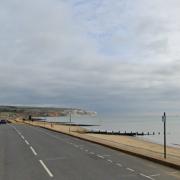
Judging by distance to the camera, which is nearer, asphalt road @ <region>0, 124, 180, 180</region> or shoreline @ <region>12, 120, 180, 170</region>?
asphalt road @ <region>0, 124, 180, 180</region>

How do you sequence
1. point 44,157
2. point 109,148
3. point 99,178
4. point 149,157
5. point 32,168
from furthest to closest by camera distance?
point 109,148 → point 44,157 → point 149,157 → point 32,168 → point 99,178

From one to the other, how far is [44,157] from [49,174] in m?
7.24

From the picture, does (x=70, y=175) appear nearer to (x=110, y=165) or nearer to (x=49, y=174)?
(x=49, y=174)

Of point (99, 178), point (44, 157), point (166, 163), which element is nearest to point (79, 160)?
point (44, 157)

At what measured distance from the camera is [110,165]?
64.6 ft

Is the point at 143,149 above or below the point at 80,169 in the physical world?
above

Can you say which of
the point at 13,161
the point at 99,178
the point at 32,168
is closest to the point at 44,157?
the point at 13,161

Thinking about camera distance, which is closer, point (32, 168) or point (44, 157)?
point (32, 168)

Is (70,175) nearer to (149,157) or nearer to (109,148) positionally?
(149,157)

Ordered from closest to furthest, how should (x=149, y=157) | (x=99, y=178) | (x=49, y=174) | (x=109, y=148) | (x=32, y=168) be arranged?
(x=99, y=178), (x=49, y=174), (x=32, y=168), (x=149, y=157), (x=109, y=148)

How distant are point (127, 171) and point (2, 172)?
5206 mm

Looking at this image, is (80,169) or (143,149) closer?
(80,169)

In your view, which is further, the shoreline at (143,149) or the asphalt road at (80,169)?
the shoreline at (143,149)

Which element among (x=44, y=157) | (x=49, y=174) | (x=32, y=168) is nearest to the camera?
(x=49, y=174)
